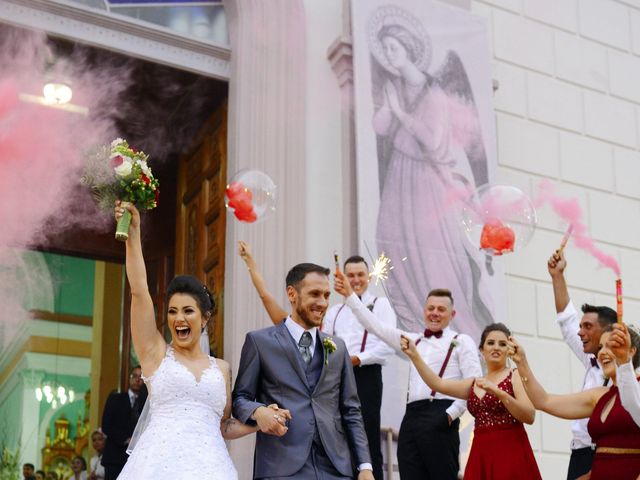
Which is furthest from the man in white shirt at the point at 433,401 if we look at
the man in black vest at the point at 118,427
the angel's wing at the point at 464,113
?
the angel's wing at the point at 464,113

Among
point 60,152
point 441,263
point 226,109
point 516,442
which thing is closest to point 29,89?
point 60,152

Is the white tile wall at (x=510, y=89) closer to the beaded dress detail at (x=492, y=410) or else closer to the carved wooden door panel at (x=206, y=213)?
the carved wooden door panel at (x=206, y=213)

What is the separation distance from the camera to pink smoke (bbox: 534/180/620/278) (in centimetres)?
1016

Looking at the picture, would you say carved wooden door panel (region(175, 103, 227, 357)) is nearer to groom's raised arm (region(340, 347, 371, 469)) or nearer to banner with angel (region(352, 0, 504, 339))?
banner with angel (region(352, 0, 504, 339))

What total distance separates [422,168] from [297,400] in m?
4.57

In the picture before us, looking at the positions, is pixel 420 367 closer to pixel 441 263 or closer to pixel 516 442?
pixel 516 442

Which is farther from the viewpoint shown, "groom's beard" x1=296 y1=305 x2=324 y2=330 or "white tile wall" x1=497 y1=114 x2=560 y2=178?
"white tile wall" x1=497 y1=114 x2=560 y2=178

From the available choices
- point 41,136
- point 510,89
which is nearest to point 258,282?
point 41,136

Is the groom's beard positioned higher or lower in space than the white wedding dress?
higher

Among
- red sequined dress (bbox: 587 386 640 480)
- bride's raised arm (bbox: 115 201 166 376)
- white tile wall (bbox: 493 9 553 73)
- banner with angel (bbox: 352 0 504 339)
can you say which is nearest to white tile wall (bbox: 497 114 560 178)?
banner with angel (bbox: 352 0 504 339)

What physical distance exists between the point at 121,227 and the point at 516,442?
2.94 m

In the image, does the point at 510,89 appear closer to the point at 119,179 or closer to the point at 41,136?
the point at 41,136

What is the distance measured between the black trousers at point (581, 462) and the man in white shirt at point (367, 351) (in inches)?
51.0

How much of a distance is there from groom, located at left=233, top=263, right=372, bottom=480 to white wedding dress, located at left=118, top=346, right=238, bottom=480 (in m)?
0.16
